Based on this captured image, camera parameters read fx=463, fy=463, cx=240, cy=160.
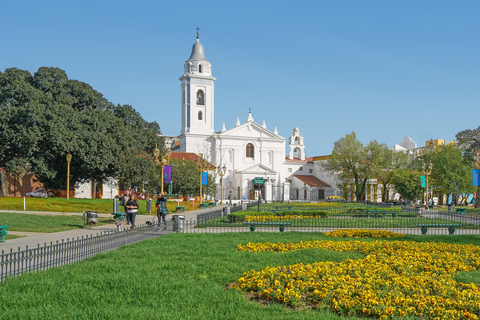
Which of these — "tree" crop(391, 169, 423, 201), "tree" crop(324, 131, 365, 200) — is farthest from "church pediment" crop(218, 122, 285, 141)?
"tree" crop(391, 169, 423, 201)

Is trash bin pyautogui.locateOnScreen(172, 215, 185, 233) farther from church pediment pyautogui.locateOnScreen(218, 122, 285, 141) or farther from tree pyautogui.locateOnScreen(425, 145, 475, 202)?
church pediment pyautogui.locateOnScreen(218, 122, 285, 141)

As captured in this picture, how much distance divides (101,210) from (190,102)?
46359mm

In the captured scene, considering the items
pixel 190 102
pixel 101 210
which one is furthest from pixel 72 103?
pixel 190 102

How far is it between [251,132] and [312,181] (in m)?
12.9

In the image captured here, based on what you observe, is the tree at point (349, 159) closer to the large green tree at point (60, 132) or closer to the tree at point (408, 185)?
the tree at point (408, 185)

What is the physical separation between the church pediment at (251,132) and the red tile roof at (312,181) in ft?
23.6

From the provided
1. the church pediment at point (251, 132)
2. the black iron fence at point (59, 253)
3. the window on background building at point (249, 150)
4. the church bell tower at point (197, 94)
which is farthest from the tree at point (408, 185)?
the black iron fence at point (59, 253)

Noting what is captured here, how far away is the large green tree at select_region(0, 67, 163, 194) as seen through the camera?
116 feet

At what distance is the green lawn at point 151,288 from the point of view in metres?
6.08

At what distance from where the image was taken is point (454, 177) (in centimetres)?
5147

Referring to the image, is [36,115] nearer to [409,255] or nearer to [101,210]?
[101,210]

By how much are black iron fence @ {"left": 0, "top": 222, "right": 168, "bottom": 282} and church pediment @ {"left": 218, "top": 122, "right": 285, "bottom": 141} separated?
60349mm

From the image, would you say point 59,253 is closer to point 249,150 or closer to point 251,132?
point 249,150

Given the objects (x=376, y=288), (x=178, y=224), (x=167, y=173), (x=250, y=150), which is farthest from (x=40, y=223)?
(x=250, y=150)
